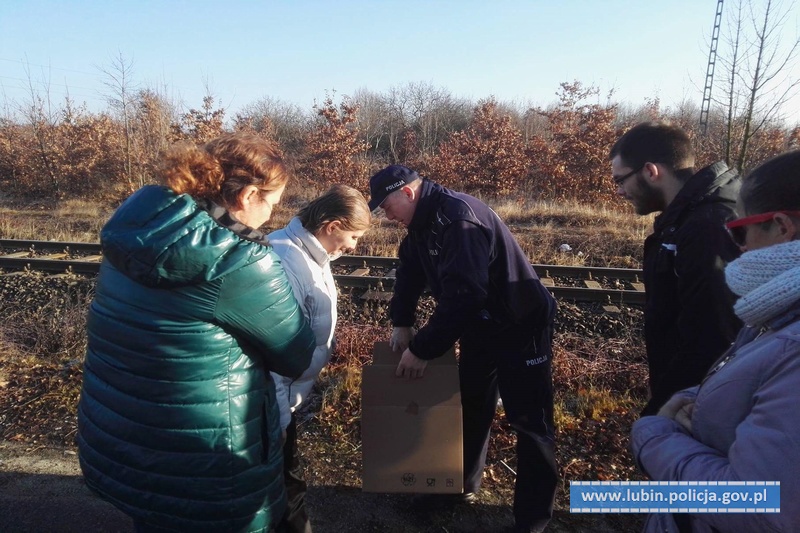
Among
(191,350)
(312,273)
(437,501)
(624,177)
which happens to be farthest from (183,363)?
(624,177)

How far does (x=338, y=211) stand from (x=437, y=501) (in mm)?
1796

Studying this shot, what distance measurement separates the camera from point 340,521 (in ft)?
9.89

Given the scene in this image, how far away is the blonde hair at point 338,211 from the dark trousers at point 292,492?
976 mm

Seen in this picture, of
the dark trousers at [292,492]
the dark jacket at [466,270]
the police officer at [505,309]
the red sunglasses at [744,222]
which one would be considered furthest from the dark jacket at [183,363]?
the red sunglasses at [744,222]

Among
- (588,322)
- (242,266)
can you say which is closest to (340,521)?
(242,266)

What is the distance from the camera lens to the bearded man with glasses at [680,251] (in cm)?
224

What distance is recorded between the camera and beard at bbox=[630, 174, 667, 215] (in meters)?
2.70

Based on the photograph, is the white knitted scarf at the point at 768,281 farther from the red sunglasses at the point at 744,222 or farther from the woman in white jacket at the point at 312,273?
the woman in white jacket at the point at 312,273

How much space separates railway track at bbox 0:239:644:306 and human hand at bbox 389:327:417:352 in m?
3.77

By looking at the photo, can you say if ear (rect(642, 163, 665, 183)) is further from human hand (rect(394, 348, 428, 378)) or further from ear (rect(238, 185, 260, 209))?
ear (rect(238, 185, 260, 209))

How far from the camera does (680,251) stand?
2.33 m

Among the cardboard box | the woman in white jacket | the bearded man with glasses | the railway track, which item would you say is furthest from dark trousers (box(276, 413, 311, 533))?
the railway track

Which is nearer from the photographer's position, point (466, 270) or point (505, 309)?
point (466, 270)

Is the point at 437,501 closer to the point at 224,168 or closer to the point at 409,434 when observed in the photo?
the point at 409,434
